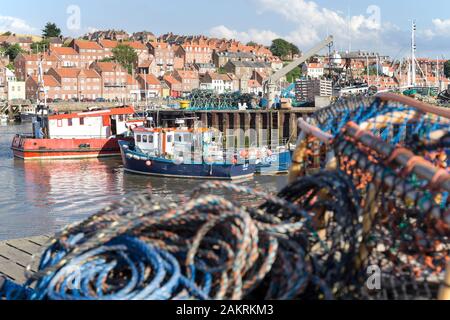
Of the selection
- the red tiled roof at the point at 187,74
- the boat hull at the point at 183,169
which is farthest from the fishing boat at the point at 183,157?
the red tiled roof at the point at 187,74

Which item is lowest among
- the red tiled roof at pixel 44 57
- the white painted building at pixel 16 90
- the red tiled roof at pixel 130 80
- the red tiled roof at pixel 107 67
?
the white painted building at pixel 16 90

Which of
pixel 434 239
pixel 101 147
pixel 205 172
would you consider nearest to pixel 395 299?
pixel 434 239

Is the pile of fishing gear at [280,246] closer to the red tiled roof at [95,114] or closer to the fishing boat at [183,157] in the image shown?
the fishing boat at [183,157]

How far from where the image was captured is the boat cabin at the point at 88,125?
29.9 meters

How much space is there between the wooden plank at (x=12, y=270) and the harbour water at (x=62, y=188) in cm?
700

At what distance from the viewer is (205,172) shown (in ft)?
69.7

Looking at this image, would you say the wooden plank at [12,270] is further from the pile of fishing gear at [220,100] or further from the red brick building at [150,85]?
the red brick building at [150,85]

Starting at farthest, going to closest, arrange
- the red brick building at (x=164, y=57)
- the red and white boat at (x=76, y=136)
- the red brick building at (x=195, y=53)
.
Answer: the red brick building at (x=195, y=53) → the red brick building at (x=164, y=57) → the red and white boat at (x=76, y=136)

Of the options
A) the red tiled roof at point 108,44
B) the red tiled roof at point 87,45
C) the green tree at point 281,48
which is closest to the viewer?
the red tiled roof at point 87,45

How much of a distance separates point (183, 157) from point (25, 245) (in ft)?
49.3

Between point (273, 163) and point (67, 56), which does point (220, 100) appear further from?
point (67, 56)

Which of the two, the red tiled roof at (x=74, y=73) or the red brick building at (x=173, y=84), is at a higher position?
the red tiled roof at (x=74, y=73)

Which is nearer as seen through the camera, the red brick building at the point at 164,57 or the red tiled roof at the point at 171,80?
the red tiled roof at the point at 171,80

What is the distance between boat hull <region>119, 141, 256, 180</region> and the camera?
2089cm
